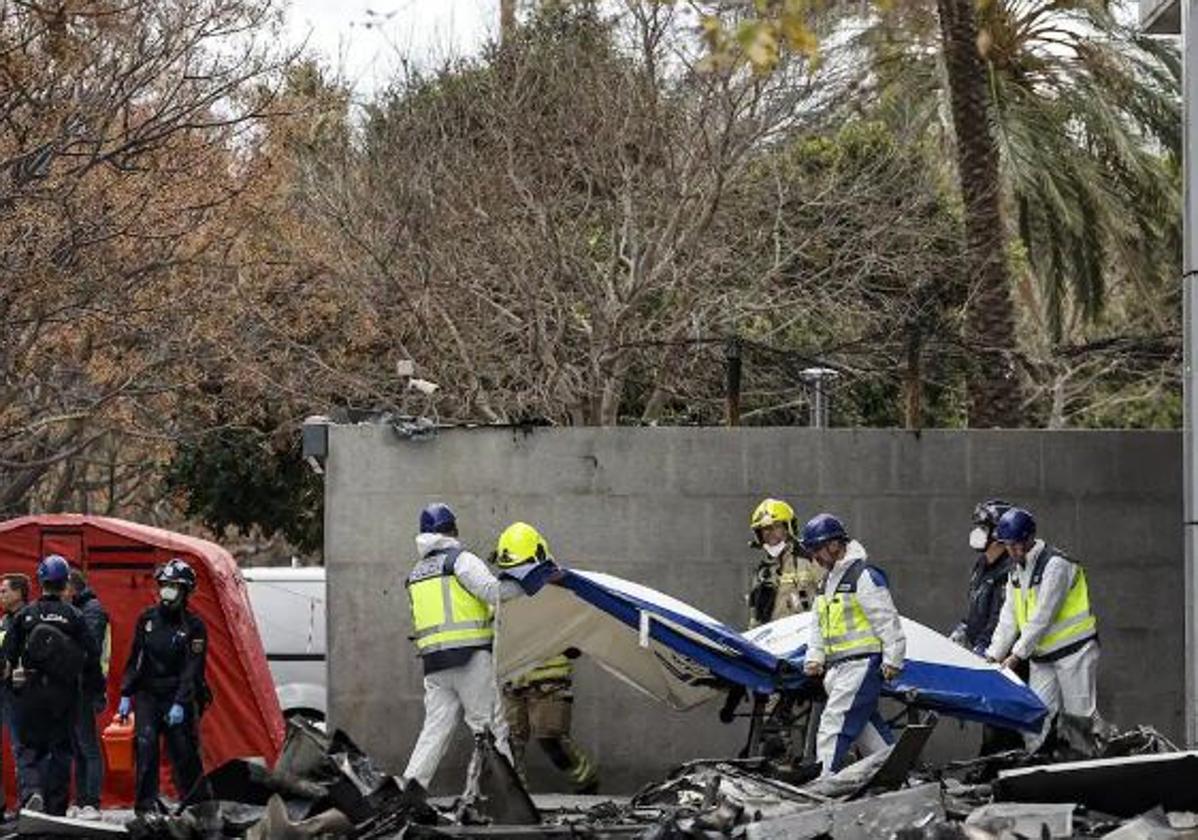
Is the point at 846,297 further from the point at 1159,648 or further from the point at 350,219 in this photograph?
the point at 1159,648

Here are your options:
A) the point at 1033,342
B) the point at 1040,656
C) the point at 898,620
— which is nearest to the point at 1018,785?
the point at 898,620

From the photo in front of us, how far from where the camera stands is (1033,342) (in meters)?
35.7

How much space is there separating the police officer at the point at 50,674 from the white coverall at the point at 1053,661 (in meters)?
5.49

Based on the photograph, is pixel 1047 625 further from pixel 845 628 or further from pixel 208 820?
pixel 208 820

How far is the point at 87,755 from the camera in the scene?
Answer: 16.8 metres

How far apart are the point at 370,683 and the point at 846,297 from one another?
9.87 metres

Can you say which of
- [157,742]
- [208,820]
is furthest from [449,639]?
[208,820]

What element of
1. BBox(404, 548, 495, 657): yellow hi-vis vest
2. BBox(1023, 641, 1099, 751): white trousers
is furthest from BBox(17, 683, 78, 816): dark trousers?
BBox(1023, 641, 1099, 751): white trousers

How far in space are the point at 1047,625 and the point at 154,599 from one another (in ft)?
20.2

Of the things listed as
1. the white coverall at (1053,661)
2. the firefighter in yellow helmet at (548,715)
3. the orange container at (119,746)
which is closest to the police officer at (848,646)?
the white coverall at (1053,661)

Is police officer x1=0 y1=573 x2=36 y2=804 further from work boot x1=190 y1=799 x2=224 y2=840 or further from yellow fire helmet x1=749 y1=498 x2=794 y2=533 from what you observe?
yellow fire helmet x1=749 y1=498 x2=794 y2=533

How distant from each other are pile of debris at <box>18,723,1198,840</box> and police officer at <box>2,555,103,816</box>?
360 cm

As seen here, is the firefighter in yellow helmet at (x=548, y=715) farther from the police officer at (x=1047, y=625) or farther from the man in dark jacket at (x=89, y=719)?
the police officer at (x=1047, y=625)

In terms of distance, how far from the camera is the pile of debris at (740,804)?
11.4m
